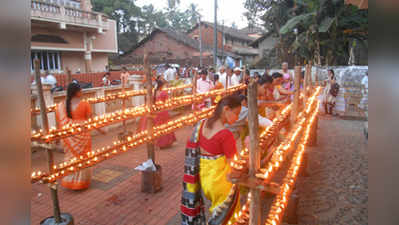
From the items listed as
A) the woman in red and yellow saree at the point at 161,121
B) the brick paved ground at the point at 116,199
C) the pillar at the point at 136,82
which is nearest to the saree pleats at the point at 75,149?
the brick paved ground at the point at 116,199

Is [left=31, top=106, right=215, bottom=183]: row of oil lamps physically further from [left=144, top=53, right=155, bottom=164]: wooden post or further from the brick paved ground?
the brick paved ground

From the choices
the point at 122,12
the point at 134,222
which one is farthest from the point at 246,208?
the point at 122,12

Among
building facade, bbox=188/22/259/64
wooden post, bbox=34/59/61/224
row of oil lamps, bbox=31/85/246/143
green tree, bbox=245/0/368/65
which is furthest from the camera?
→ building facade, bbox=188/22/259/64

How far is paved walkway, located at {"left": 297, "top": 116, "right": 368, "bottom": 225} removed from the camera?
13.7 ft

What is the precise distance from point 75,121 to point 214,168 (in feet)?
10.1

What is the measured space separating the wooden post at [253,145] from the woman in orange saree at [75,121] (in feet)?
11.5

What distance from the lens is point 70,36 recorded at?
17.2 m

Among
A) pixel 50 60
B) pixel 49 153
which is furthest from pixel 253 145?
pixel 50 60

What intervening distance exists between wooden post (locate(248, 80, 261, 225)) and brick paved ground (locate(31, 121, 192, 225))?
2.11 metres

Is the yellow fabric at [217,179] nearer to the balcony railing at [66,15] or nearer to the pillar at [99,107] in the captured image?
the pillar at [99,107]

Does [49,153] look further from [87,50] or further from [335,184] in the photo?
[87,50]

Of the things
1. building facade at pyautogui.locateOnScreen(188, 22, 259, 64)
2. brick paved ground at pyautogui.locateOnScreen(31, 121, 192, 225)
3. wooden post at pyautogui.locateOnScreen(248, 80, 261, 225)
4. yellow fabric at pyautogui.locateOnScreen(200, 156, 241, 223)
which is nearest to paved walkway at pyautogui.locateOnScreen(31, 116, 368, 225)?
brick paved ground at pyautogui.locateOnScreen(31, 121, 192, 225)

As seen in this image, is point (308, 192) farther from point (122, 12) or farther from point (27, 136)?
point (122, 12)
